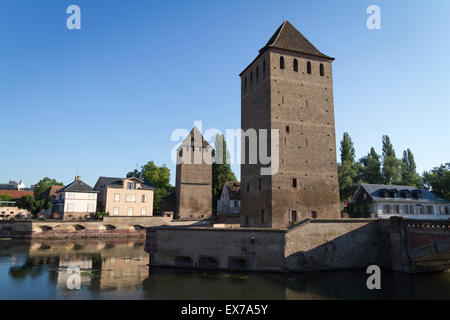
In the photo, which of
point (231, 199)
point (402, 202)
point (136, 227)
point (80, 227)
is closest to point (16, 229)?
point (80, 227)

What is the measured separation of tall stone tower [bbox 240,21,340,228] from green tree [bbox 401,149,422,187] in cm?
3332

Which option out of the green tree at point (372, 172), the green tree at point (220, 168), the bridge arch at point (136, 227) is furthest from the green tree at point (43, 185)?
the green tree at point (372, 172)

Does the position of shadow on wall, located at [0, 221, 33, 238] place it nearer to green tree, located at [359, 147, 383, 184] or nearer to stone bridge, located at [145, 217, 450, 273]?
stone bridge, located at [145, 217, 450, 273]

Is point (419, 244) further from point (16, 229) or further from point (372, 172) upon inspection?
point (16, 229)

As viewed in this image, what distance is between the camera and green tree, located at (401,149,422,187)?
52.2 m

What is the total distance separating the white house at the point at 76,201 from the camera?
47531 mm

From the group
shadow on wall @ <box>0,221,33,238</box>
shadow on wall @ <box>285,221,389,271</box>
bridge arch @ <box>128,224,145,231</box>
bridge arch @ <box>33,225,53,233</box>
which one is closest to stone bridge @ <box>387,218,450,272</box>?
shadow on wall @ <box>285,221,389,271</box>

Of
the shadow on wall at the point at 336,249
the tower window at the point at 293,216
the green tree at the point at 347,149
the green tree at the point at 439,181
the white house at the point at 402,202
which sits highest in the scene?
the green tree at the point at 347,149

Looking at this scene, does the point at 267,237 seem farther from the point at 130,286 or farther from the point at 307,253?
the point at 130,286

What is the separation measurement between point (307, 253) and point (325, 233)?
6.89 ft

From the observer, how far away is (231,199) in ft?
160

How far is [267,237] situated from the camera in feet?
69.4

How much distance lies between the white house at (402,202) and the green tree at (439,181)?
13.2 feet

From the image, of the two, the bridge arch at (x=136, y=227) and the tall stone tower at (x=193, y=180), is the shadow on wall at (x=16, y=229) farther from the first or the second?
the tall stone tower at (x=193, y=180)
